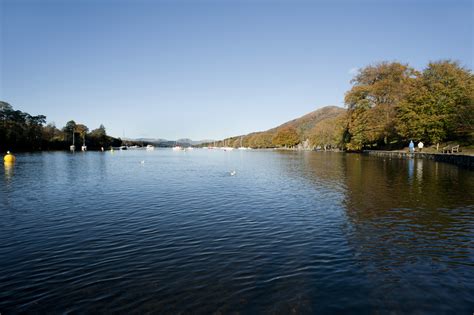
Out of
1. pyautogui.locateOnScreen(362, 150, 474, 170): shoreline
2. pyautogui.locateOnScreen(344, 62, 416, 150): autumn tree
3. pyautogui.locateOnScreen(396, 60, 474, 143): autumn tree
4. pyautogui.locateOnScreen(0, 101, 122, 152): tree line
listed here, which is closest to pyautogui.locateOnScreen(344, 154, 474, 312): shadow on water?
pyautogui.locateOnScreen(362, 150, 474, 170): shoreline

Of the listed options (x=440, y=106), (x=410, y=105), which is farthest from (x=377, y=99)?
(x=440, y=106)

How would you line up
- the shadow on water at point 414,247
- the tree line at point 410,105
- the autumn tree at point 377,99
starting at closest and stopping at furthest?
1. the shadow on water at point 414,247
2. the tree line at point 410,105
3. the autumn tree at point 377,99

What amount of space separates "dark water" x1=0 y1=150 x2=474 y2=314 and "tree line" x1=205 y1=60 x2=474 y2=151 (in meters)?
53.7

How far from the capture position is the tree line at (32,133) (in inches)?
4670

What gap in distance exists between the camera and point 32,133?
444 ft

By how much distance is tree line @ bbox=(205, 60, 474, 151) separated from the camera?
64.7 metres

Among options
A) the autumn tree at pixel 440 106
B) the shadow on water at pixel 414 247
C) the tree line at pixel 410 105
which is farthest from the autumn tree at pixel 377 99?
the shadow on water at pixel 414 247

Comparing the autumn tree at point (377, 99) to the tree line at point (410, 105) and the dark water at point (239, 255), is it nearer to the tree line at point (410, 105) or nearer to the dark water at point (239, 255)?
the tree line at point (410, 105)

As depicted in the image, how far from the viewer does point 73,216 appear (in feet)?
54.7

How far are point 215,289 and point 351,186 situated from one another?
21.9 metres

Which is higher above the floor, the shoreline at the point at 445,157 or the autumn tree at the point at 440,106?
the autumn tree at the point at 440,106

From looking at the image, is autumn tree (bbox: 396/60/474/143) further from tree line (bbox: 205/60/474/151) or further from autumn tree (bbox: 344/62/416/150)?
autumn tree (bbox: 344/62/416/150)

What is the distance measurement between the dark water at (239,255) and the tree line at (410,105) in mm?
53667

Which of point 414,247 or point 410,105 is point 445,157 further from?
point 414,247
